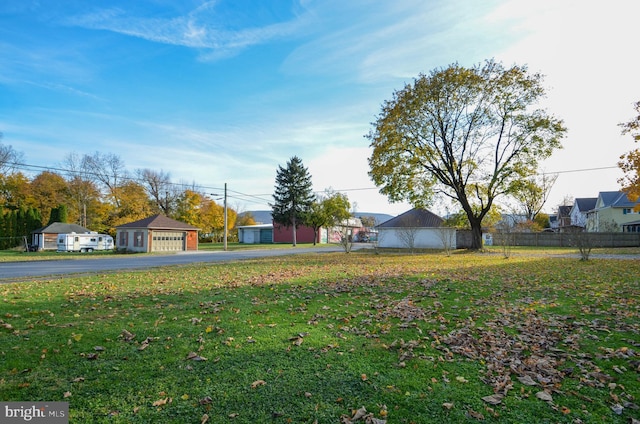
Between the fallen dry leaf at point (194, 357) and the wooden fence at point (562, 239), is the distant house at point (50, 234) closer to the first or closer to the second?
the fallen dry leaf at point (194, 357)

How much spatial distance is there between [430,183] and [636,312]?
72.8 feet

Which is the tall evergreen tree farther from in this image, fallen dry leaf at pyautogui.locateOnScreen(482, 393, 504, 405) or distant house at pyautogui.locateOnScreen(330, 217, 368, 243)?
fallen dry leaf at pyautogui.locateOnScreen(482, 393, 504, 405)

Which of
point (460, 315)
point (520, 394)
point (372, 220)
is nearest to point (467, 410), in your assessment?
point (520, 394)

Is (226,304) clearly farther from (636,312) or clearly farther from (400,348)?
(636,312)

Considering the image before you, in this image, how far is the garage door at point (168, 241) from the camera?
36.0 meters

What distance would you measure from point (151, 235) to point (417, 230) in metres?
27.0

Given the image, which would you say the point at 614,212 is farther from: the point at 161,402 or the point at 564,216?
the point at 161,402

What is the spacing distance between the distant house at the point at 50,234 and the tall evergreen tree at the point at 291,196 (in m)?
23.3

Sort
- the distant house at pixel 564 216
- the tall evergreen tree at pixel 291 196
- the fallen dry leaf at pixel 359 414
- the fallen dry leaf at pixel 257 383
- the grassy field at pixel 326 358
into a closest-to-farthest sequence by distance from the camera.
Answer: the fallen dry leaf at pixel 359 414
the grassy field at pixel 326 358
the fallen dry leaf at pixel 257 383
the tall evergreen tree at pixel 291 196
the distant house at pixel 564 216

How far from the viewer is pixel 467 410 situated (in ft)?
10.5

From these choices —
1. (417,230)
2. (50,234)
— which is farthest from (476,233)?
(50,234)

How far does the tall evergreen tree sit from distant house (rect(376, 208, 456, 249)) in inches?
573

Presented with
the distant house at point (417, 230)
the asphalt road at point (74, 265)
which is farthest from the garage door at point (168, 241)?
the distant house at point (417, 230)

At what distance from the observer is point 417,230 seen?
34.5m
